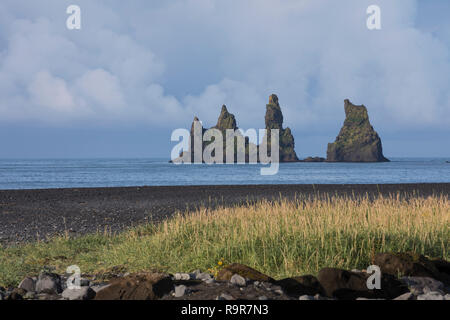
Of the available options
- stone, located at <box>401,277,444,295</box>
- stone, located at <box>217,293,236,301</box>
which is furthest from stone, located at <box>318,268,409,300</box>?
stone, located at <box>217,293,236,301</box>

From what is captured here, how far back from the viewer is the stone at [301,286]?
551 cm

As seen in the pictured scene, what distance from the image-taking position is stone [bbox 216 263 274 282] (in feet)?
19.8

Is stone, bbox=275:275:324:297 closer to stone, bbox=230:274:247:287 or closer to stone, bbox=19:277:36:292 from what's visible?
stone, bbox=230:274:247:287

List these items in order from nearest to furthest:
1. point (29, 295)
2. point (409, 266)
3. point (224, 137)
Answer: point (29, 295), point (409, 266), point (224, 137)

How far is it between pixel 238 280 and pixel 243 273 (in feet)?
1.44

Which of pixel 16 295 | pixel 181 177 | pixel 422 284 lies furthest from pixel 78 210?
pixel 181 177

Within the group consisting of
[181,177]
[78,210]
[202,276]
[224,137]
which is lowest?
[181,177]

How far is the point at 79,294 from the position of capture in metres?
5.44

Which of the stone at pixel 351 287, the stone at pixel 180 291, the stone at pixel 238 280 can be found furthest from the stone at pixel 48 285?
the stone at pixel 351 287

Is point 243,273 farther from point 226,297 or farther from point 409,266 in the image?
point 409,266

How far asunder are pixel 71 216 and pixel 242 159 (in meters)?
153

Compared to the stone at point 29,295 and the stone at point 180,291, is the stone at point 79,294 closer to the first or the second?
the stone at point 29,295

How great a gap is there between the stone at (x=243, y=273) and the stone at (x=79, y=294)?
6.05 ft
